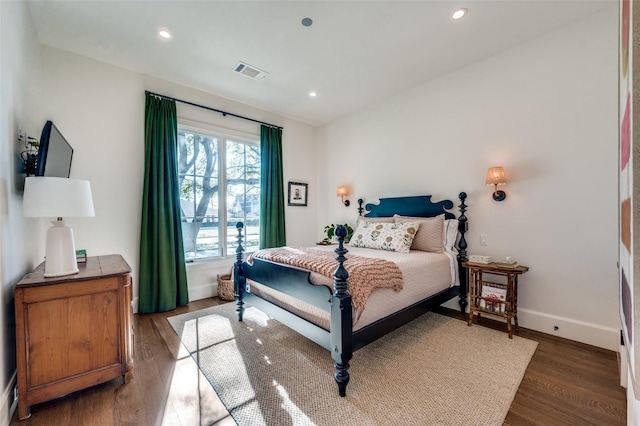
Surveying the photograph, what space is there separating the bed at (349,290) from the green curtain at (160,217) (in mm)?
1012

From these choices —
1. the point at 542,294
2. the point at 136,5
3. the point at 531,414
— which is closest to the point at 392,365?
the point at 531,414

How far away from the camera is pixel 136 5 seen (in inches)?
87.3

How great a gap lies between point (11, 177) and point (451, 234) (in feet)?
12.8

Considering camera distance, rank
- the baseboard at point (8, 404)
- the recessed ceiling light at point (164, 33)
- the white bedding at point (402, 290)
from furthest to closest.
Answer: the recessed ceiling light at point (164, 33)
the white bedding at point (402, 290)
the baseboard at point (8, 404)

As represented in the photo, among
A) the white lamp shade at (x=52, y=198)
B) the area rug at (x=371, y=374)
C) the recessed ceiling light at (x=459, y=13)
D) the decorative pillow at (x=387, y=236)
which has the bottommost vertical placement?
the area rug at (x=371, y=374)

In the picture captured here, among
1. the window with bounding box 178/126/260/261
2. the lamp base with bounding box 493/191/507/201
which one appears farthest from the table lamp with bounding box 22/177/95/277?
the lamp base with bounding box 493/191/507/201

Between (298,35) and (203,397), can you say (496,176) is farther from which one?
(203,397)

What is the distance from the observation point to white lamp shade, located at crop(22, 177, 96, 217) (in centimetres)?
160

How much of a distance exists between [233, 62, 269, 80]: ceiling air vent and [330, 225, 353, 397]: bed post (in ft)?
8.01

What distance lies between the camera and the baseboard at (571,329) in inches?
90.7

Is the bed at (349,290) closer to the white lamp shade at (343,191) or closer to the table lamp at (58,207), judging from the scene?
the white lamp shade at (343,191)

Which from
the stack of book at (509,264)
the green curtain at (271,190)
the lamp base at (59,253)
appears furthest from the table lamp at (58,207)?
the stack of book at (509,264)

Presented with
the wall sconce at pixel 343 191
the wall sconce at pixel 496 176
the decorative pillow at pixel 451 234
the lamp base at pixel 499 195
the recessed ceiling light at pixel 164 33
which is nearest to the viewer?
the recessed ceiling light at pixel 164 33

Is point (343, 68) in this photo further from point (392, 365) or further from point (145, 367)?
point (145, 367)
